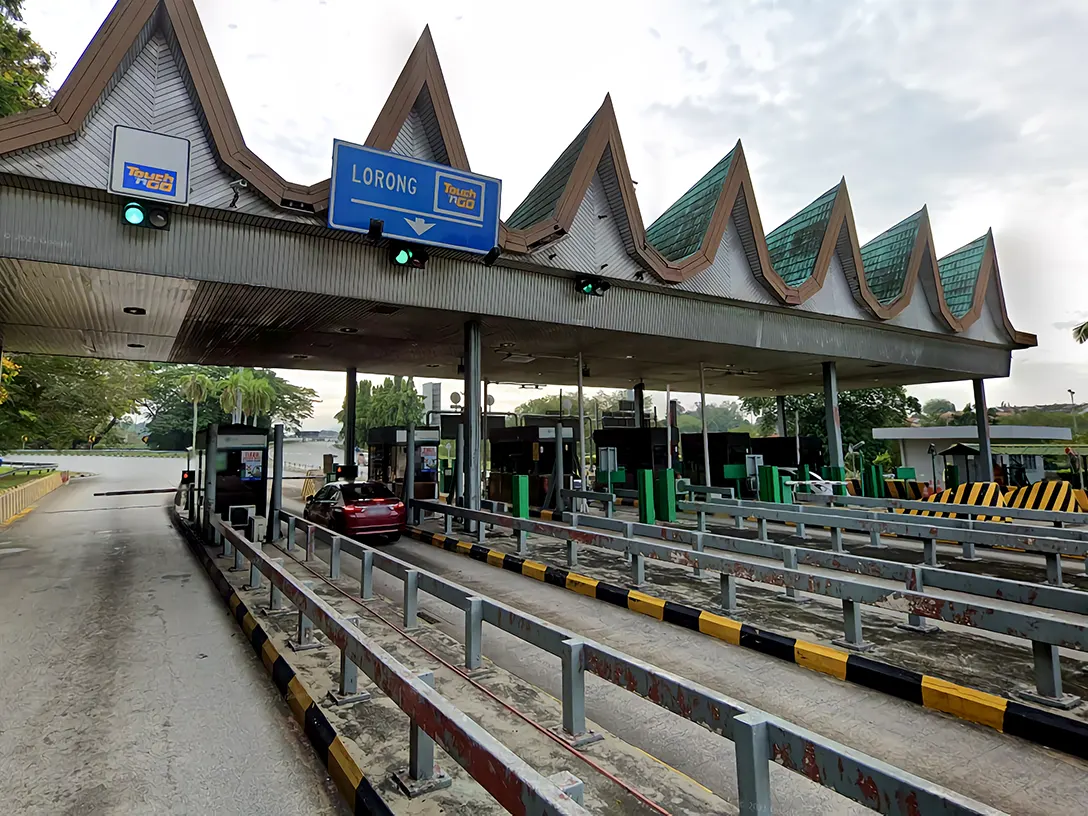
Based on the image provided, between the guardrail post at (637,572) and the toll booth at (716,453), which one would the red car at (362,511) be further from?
the toll booth at (716,453)

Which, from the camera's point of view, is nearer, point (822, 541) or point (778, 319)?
point (822, 541)

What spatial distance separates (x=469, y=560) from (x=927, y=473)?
86.7 ft

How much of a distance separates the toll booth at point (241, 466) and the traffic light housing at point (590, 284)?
24.6 feet

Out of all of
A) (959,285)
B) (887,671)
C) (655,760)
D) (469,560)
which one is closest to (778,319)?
(959,285)

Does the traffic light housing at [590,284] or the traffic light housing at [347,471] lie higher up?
the traffic light housing at [590,284]

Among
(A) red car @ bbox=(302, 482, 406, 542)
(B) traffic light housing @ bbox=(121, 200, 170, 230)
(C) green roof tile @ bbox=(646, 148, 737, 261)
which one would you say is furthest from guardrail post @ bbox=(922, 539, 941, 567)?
(B) traffic light housing @ bbox=(121, 200, 170, 230)

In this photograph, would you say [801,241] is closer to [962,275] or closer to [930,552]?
[962,275]

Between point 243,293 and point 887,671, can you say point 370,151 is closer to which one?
point 243,293

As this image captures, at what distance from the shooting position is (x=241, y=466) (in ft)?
40.7

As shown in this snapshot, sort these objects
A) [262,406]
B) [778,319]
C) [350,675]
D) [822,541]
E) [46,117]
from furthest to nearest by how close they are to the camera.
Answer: [262,406]
[778,319]
[822,541]
[46,117]
[350,675]

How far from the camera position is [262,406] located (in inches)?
1965

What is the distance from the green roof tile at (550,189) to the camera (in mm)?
12734

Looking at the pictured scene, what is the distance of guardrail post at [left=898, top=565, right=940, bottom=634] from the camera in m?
5.21

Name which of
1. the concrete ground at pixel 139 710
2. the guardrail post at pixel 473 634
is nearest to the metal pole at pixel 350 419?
the concrete ground at pixel 139 710
